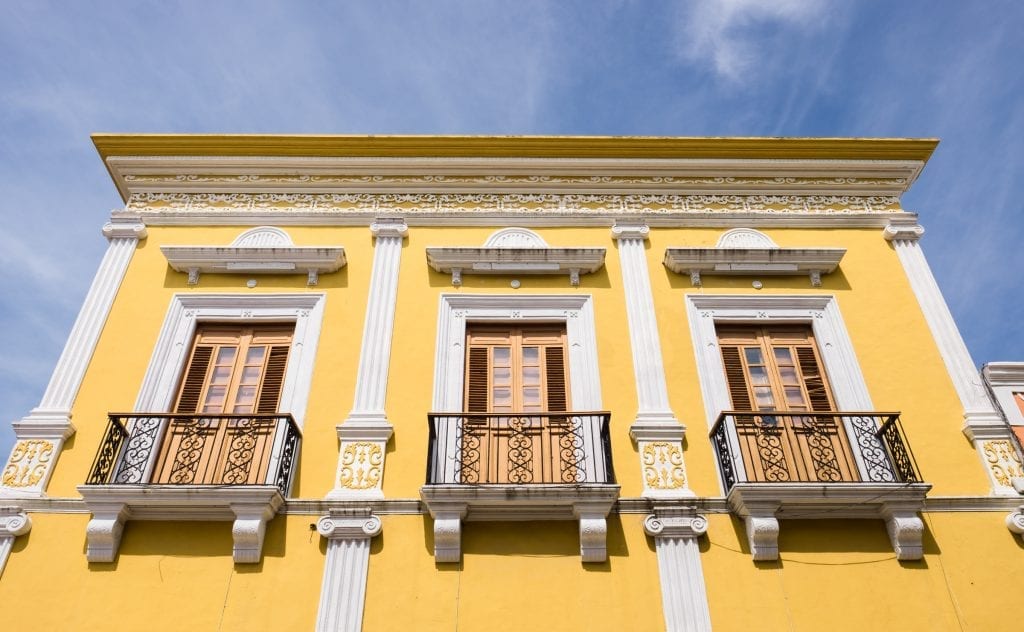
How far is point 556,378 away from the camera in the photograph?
7816mm

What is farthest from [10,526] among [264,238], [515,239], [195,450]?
[515,239]

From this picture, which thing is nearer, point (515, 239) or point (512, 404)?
point (512, 404)

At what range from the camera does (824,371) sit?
7.96 m

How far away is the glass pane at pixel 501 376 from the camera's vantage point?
7.81 metres

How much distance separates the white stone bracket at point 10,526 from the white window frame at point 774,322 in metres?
6.33

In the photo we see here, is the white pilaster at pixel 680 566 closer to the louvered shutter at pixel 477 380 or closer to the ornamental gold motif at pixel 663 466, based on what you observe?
the ornamental gold motif at pixel 663 466

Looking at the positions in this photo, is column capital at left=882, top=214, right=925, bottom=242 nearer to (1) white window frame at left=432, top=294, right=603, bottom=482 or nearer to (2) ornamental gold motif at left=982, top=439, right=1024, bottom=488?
(2) ornamental gold motif at left=982, top=439, right=1024, bottom=488

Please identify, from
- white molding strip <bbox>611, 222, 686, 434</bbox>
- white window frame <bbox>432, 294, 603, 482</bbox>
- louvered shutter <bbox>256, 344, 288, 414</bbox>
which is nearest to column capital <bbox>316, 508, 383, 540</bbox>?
white window frame <bbox>432, 294, 603, 482</bbox>

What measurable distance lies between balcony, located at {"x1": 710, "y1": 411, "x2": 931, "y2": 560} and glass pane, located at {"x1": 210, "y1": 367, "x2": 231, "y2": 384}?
4951 mm

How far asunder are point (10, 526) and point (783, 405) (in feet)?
23.9

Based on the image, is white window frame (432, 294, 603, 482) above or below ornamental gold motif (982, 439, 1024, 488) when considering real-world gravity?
above

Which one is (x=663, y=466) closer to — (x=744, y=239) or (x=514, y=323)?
(x=514, y=323)

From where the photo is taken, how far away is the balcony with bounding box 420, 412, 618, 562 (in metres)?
6.46

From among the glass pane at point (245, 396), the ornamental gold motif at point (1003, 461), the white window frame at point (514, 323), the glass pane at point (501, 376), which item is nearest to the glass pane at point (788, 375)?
the ornamental gold motif at point (1003, 461)
